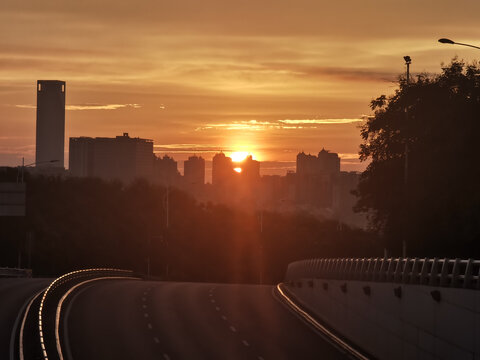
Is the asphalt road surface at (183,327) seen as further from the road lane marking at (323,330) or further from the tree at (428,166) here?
the tree at (428,166)

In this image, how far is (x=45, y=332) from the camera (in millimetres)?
55438

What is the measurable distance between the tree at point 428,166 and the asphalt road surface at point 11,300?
24.0 metres

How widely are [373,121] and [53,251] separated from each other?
101319 mm

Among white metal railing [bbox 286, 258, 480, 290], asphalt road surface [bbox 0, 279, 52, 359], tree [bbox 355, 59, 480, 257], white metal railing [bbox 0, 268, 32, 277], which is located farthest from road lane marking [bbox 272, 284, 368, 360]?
white metal railing [bbox 0, 268, 32, 277]

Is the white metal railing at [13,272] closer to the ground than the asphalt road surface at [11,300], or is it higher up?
closer to the ground

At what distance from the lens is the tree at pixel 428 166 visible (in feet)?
233

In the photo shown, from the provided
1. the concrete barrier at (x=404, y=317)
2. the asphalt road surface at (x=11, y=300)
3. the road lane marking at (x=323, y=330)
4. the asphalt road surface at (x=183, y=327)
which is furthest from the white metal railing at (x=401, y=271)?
the asphalt road surface at (x=11, y=300)

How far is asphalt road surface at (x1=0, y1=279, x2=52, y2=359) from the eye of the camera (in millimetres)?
53078

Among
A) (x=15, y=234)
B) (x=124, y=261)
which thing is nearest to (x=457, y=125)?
(x=15, y=234)

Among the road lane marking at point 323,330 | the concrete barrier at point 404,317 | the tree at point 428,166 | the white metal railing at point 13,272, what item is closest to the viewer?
the concrete barrier at point 404,317

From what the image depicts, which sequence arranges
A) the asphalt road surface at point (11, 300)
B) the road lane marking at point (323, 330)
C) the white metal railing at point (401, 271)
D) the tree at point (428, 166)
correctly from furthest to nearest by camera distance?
the tree at point (428, 166) → the asphalt road surface at point (11, 300) → the road lane marking at point (323, 330) → the white metal railing at point (401, 271)

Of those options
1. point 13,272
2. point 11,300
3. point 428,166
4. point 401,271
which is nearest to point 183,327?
point 401,271

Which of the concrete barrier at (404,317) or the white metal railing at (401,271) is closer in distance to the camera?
the concrete barrier at (404,317)

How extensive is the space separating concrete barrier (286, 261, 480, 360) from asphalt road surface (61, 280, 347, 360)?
1.70 m
